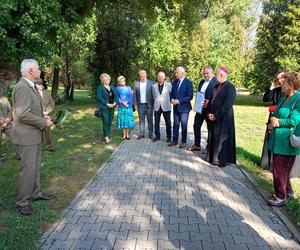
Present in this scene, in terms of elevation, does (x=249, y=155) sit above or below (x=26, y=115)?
below

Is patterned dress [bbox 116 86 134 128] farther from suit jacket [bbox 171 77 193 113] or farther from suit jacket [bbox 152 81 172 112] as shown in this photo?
suit jacket [bbox 171 77 193 113]

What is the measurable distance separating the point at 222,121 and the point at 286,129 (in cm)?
222

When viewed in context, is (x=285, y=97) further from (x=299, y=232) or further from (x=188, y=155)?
(x=188, y=155)

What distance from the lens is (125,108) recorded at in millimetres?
10281

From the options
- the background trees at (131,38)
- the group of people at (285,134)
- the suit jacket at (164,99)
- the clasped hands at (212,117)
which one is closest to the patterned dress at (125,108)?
the suit jacket at (164,99)

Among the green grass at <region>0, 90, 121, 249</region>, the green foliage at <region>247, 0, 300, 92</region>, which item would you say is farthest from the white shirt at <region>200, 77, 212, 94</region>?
the green foliage at <region>247, 0, 300, 92</region>

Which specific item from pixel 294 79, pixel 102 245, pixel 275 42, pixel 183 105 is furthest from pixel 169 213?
pixel 275 42

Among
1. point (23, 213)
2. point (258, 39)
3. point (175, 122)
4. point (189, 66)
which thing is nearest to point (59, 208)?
point (23, 213)

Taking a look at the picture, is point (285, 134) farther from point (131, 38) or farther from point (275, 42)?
point (275, 42)

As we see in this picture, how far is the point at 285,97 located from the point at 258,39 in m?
22.5

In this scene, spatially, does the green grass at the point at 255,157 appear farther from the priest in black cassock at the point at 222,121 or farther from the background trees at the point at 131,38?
the background trees at the point at 131,38

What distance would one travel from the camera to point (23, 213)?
192 inches

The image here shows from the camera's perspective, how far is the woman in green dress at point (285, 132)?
199 inches

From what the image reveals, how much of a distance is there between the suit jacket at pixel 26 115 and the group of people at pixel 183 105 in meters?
3.96
